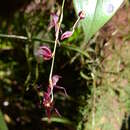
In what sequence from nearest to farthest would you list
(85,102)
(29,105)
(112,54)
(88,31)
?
1. (88,31)
2. (85,102)
3. (112,54)
4. (29,105)

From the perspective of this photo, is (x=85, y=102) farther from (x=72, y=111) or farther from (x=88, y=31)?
(x=88, y=31)

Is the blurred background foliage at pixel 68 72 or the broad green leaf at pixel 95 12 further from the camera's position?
the blurred background foliage at pixel 68 72

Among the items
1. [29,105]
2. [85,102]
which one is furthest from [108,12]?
[29,105]

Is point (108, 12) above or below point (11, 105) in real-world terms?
above

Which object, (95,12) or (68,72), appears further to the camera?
(68,72)

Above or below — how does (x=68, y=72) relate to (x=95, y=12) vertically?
below
